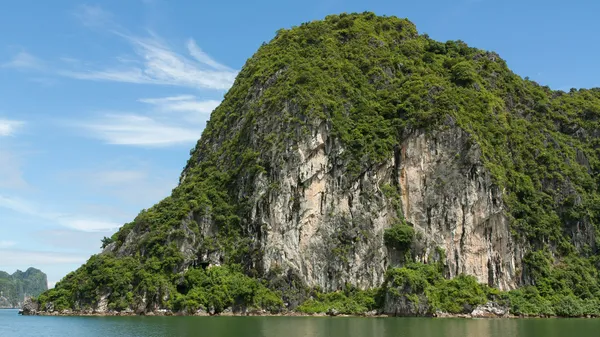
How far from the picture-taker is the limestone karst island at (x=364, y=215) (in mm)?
60281

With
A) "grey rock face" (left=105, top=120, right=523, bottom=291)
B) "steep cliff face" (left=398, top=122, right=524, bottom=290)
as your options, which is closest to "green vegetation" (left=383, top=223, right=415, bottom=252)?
"grey rock face" (left=105, top=120, right=523, bottom=291)

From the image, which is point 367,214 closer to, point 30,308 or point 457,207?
point 457,207

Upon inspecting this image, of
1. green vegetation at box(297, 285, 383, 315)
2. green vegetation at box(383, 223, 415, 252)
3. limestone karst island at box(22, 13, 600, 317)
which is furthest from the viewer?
green vegetation at box(383, 223, 415, 252)

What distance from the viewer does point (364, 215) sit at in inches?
2598

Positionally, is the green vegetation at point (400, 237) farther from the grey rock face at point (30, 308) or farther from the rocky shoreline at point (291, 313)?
the grey rock face at point (30, 308)

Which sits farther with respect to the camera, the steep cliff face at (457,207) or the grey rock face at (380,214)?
the steep cliff face at (457,207)

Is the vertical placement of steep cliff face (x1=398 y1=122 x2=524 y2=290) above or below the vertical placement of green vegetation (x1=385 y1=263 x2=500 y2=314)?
above

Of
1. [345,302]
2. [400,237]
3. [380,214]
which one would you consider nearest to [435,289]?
[400,237]

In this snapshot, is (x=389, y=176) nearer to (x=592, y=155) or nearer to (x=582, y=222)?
(x=582, y=222)

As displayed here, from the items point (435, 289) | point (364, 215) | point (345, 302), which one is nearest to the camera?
point (435, 289)

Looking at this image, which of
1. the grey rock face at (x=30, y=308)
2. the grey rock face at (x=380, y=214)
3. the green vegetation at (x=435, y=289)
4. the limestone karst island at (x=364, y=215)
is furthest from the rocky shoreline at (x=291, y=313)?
the grey rock face at (x=30, y=308)

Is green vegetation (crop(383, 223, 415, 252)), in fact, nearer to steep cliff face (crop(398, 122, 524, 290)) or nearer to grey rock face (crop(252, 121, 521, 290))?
grey rock face (crop(252, 121, 521, 290))

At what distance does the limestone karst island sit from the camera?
198 feet

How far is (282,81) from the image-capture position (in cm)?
7625
